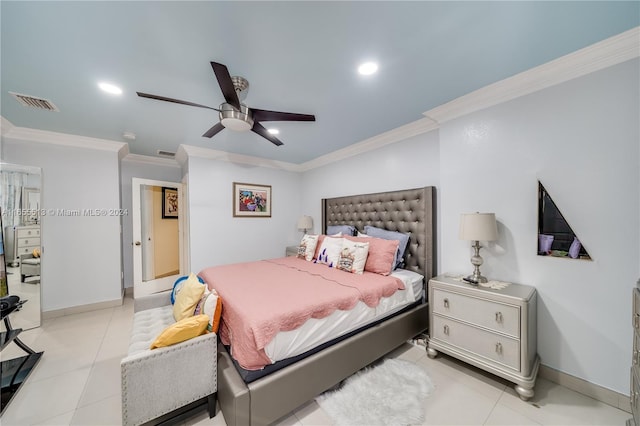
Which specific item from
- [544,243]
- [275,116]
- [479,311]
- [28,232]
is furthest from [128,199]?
[544,243]

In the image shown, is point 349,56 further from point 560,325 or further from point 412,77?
point 560,325

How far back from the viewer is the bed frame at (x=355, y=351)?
1.40 meters

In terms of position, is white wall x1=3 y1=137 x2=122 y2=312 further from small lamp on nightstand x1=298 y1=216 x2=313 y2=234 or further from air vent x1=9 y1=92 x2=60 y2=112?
small lamp on nightstand x1=298 y1=216 x2=313 y2=234

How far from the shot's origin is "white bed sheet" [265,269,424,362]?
1.50m

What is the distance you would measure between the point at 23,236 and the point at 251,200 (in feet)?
9.34

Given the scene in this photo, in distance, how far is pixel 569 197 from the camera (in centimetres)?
178

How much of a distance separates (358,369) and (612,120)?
2622 millimetres

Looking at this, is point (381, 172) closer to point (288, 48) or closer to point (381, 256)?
point (381, 256)

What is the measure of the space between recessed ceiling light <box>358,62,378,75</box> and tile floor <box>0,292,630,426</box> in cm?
252

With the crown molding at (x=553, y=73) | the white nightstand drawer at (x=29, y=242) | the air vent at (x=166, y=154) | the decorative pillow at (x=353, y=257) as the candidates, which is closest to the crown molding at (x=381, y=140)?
the crown molding at (x=553, y=73)

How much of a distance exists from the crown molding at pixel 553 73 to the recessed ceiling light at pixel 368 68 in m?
1.03

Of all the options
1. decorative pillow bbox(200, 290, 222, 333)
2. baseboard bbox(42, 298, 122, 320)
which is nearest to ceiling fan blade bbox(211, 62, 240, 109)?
decorative pillow bbox(200, 290, 222, 333)

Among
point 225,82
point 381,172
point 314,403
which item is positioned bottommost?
point 314,403

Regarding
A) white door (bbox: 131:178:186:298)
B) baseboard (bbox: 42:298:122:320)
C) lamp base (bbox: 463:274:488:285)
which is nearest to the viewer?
lamp base (bbox: 463:274:488:285)
